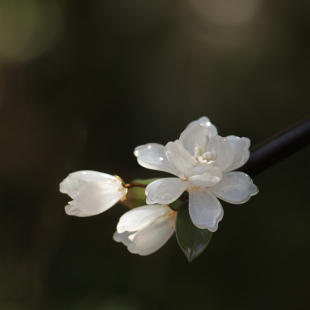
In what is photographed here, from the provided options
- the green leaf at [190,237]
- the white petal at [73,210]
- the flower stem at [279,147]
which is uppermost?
the white petal at [73,210]

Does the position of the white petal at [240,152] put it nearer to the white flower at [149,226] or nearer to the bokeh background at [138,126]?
the white flower at [149,226]

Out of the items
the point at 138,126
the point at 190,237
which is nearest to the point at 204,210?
the point at 190,237

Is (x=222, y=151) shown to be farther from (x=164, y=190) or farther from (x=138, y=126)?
(x=138, y=126)

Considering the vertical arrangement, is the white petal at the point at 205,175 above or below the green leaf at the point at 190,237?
above

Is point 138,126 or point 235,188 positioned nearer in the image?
point 235,188

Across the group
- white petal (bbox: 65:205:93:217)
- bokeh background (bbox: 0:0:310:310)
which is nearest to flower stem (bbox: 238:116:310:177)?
white petal (bbox: 65:205:93:217)

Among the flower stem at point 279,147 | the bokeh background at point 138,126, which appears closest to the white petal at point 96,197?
the flower stem at point 279,147

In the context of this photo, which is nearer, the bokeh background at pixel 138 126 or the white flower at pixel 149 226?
the white flower at pixel 149 226
